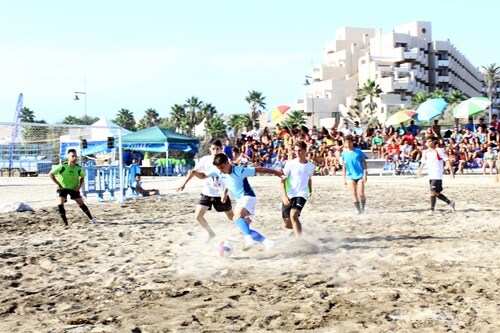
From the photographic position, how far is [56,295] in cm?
584

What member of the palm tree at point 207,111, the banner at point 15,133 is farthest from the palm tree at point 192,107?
the banner at point 15,133

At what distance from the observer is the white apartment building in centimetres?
9154

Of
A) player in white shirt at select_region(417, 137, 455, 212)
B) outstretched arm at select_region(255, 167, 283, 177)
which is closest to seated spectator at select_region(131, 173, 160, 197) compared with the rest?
player in white shirt at select_region(417, 137, 455, 212)

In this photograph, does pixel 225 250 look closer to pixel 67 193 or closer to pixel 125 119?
pixel 67 193

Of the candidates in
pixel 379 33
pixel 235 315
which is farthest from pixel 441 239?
pixel 379 33

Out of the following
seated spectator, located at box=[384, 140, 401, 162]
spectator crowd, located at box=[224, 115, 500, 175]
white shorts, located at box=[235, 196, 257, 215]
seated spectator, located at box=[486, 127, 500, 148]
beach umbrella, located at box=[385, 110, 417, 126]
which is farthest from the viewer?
A: beach umbrella, located at box=[385, 110, 417, 126]

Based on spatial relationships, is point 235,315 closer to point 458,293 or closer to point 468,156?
A: point 458,293

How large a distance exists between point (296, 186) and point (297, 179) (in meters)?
0.10

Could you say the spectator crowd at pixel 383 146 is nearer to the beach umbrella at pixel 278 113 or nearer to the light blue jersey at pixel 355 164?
the beach umbrella at pixel 278 113

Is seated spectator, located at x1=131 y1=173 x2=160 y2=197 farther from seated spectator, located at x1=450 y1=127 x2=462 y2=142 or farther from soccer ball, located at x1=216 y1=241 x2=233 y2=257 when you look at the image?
seated spectator, located at x1=450 y1=127 x2=462 y2=142

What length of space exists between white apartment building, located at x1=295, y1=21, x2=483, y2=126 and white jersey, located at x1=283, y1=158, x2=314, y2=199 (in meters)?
80.1

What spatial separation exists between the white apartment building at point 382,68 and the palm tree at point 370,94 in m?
1.01

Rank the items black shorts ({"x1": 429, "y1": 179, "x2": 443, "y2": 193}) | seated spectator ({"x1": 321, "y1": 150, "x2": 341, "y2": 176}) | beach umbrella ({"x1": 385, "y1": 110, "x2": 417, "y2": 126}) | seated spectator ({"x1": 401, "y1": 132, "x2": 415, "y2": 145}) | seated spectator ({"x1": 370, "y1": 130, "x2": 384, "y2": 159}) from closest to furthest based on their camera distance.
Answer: black shorts ({"x1": 429, "y1": 179, "x2": 443, "y2": 193})
seated spectator ({"x1": 401, "y1": 132, "x2": 415, "y2": 145})
seated spectator ({"x1": 321, "y1": 150, "x2": 341, "y2": 176})
seated spectator ({"x1": 370, "y1": 130, "x2": 384, "y2": 159})
beach umbrella ({"x1": 385, "y1": 110, "x2": 417, "y2": 126})

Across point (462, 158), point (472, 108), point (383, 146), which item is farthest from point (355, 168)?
point (472, 108)
